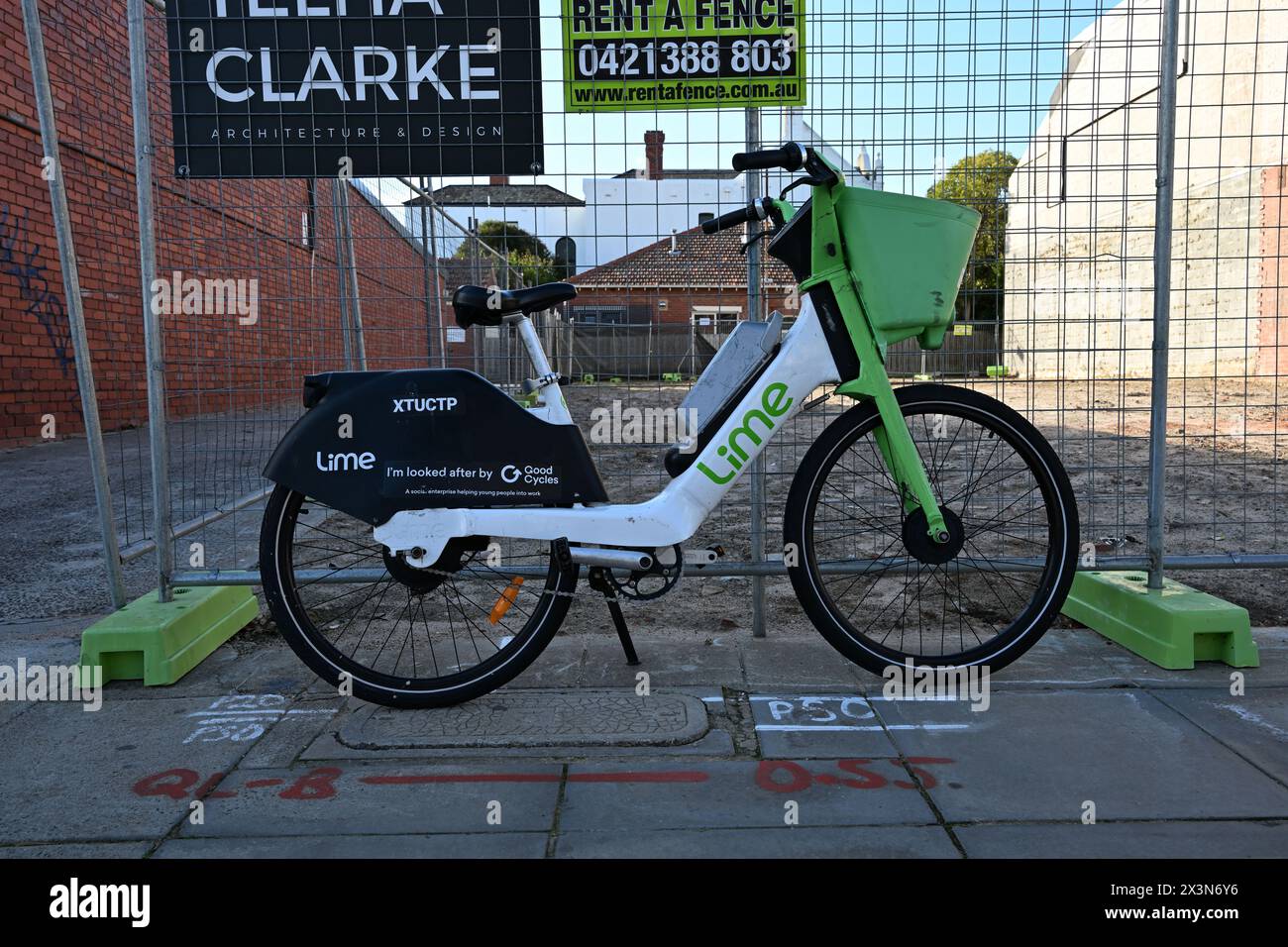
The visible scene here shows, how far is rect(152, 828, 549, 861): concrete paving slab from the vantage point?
2238mm

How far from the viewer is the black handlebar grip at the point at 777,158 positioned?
2947 mm

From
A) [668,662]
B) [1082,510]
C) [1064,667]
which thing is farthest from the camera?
[1082,510]

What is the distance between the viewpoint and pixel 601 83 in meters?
3.76

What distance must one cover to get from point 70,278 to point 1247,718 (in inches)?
182

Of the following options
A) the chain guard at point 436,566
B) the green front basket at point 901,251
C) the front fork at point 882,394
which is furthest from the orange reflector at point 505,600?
the green front basket at point 901,251

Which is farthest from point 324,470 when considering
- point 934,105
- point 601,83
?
point 934,105

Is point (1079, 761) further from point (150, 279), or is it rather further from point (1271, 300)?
point (1271, 300)

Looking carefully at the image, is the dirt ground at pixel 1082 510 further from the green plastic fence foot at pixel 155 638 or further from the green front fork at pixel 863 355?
the green plastic fence foot at pixel 155 638

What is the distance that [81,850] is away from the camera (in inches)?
90.2

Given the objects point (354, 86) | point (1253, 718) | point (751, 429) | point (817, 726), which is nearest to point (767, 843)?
point (817, 726)

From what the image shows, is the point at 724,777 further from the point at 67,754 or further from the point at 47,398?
the point at 47,398

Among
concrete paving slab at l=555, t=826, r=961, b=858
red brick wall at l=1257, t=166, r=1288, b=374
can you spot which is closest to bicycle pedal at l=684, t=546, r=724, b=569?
concrete paving slab at l=555, t=826, r=961, b=858

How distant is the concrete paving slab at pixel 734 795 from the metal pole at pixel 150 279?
214cm
